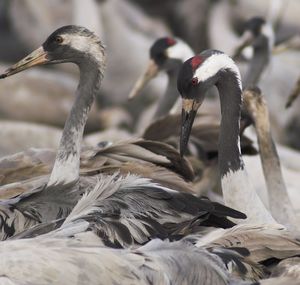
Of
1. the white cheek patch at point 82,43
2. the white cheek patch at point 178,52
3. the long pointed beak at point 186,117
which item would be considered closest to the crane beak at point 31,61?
the white cheek patch at point 82,43

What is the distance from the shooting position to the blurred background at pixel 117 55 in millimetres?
12562

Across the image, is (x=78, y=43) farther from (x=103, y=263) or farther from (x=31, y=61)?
(x=103, y=263)

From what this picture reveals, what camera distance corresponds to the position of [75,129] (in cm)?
642

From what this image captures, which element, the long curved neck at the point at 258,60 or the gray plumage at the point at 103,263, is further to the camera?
the long curved neck at the point at 258,60

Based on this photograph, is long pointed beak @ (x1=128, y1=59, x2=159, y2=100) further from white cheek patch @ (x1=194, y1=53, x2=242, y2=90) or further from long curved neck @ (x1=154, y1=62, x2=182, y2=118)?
white cheek patch @ (x1=194, y1=53, x2=242, y2=90)

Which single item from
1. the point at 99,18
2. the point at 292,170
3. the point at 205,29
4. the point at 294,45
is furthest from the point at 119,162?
the point at 205,29

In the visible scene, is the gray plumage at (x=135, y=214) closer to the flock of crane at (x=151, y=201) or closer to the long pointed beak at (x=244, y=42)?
the flock of crane at (x=151, y=201)

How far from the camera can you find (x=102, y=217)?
538cm

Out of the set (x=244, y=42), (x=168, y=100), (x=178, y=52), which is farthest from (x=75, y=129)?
(x=244, y=42)

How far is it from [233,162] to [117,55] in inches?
336

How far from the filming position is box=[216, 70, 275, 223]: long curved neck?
20.0 feet

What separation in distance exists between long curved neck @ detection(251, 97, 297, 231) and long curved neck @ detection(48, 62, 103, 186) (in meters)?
1.21

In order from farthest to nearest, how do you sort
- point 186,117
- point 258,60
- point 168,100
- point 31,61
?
1. point 258,60
2. point 168,100
3. point 31,61
4. point 186,117

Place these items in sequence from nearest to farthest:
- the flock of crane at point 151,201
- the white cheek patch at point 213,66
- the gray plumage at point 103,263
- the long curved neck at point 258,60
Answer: the gray plumage at point 103,263 < the flock of crane at point 151,201 < the white cheek patch at point 213,66 < the long curved neck at point 258,60
